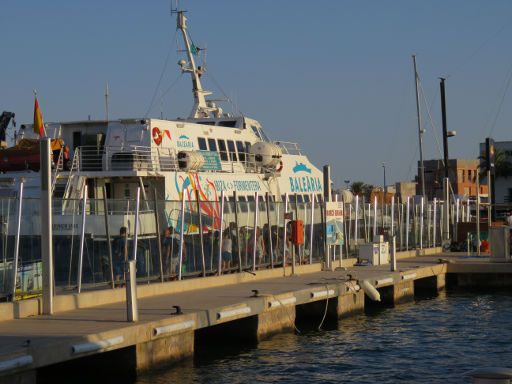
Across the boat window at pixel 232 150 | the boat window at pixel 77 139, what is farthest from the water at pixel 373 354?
the boat window at pixel 77 139

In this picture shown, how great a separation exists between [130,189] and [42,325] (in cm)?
1504

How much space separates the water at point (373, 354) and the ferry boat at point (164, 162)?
17.2 ft

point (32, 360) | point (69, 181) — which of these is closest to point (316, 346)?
point (32, 360)

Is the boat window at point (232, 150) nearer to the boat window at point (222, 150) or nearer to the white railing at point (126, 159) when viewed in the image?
the boat window at point (222, 150)

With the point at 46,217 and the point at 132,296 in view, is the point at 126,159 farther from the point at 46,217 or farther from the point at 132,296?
the point at 132,296

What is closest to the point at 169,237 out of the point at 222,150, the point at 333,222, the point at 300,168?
the point at 333,222

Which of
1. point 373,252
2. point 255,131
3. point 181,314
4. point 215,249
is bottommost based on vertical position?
point 181,314

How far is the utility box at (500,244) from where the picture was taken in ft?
101

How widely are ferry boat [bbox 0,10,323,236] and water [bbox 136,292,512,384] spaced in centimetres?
524

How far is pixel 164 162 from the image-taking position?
3119cm

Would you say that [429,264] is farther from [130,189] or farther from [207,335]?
[207,335]

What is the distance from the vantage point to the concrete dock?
44.7ft

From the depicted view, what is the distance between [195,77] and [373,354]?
2404cm

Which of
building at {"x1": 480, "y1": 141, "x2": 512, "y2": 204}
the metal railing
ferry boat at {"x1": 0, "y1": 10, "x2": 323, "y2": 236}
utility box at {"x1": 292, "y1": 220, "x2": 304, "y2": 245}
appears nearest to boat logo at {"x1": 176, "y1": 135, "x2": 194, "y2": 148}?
ferry boat at {"x1": 0, "y1": 10, "x2": 323, "y2": 236}
